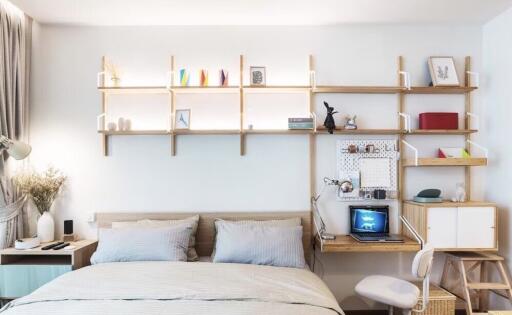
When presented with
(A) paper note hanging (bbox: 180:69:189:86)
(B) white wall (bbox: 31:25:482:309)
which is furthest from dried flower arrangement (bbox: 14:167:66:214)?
(A) paper note hanging (bbox: 180:69:189:86)

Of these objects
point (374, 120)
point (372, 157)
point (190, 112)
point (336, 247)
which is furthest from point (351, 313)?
point (190, 112)

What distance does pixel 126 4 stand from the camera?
2740mm

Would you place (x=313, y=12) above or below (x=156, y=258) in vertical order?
above

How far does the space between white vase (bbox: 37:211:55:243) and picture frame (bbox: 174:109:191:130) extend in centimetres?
131

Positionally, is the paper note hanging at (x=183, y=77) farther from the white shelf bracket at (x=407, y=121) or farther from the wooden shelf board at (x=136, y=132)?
the white shelf bracket at (x=407, y=121)

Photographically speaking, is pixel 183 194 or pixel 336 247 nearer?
pixel 336 247

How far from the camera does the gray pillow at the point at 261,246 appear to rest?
264cm

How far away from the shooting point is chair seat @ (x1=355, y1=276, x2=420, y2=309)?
2385 millimetres

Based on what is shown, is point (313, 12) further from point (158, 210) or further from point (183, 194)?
point (158, 210)

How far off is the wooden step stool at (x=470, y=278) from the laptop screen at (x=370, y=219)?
59 centimetres

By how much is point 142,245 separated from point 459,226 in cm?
249

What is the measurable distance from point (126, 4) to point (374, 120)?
2.29m

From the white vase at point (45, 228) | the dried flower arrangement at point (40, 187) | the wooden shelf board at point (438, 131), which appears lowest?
the white vase at point (45, 228)

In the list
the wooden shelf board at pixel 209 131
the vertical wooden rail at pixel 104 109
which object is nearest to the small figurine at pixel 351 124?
the wooden shelf board at pixel 209 131
